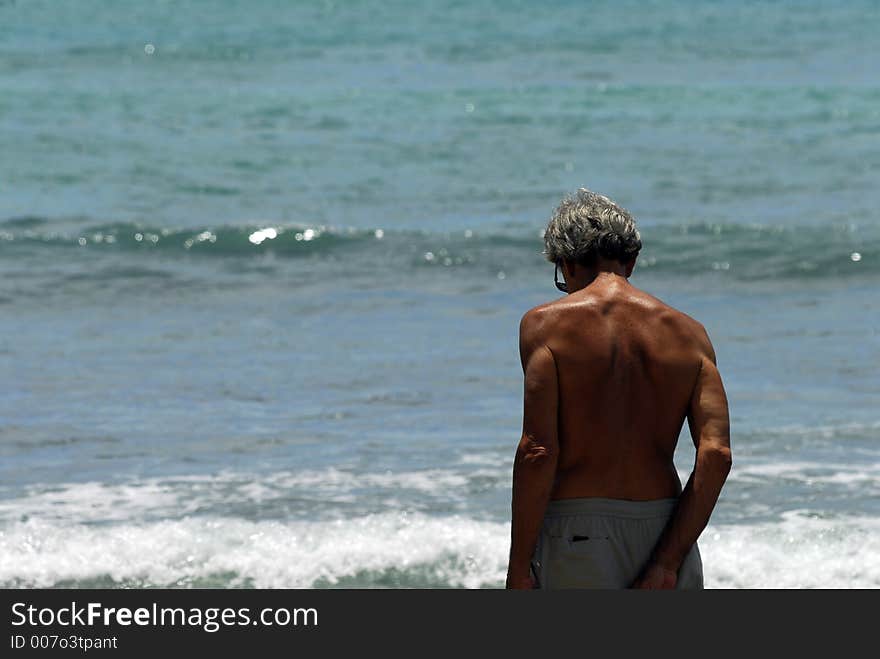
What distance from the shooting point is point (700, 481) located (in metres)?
3.88

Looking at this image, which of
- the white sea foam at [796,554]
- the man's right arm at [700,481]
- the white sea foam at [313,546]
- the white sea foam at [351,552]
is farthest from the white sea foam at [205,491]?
the man's right arm at [700,481]

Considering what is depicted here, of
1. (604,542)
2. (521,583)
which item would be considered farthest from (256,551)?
(604,542)

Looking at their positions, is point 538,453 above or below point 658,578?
above

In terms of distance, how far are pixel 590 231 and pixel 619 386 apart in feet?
1.31

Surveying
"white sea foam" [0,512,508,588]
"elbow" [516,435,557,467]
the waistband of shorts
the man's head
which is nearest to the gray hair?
the man's head

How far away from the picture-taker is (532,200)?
18.9 m

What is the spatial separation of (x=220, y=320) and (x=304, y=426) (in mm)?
3654

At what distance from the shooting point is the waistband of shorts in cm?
394

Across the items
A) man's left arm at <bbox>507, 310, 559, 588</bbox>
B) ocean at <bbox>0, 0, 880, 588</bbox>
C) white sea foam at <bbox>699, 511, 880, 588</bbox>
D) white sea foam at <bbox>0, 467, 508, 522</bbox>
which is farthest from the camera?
white sea foam at <bbox>0, 467, 508, 522</bbox>

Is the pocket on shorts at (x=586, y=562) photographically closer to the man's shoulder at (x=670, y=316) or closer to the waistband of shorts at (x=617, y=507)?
the waistband of shorts at (x=617, y=507)

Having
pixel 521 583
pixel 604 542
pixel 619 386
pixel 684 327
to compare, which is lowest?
pixel 521 583

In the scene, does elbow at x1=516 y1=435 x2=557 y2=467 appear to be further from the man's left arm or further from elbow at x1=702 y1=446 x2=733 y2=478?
elbow at x1=702 y1=446 x2=733 y2=478

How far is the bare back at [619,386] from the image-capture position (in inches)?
153

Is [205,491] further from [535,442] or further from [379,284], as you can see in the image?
[379,284]
